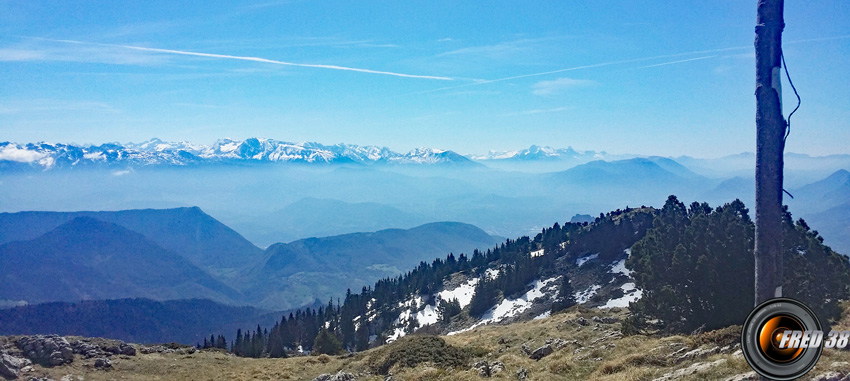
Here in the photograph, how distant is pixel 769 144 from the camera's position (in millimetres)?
9758

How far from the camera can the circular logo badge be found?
32.7ft

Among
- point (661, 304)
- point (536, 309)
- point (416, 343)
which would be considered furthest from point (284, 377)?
point (536, 309)

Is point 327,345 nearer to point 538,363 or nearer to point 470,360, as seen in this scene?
point 470,360

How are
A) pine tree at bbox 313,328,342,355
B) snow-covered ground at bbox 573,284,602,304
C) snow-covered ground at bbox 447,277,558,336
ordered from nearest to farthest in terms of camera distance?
pine tree at bbox 313,328,342,355
snow-covered ground at bbox 573,284,602,304
snow-covered ground at bbox 447,277,558,336

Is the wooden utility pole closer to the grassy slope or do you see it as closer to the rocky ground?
the rocky ground

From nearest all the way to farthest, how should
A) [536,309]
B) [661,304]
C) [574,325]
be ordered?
1. [661,304]
2. [574,325]
3. [536,309]

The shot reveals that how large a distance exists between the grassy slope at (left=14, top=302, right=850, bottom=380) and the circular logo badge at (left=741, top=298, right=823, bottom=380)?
3977 mm

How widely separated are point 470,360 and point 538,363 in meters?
5.64

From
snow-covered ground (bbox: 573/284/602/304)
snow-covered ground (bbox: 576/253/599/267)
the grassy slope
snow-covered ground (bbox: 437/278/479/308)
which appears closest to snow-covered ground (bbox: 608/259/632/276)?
snow-covered ground (bbox: 573/284/602/304)

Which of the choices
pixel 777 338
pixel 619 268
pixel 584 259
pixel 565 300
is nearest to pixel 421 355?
pixel 777 338

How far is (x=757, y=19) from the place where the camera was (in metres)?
10.0

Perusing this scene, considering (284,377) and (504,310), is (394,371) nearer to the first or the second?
(284,377)

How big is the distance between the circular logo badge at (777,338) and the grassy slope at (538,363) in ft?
13.0

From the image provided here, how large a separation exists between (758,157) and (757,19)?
3.18 metres
